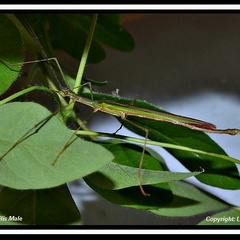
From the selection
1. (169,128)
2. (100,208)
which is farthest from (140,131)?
(100,208)

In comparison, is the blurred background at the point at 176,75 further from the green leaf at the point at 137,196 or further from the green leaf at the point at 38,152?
the green leaf at the point at 38,152

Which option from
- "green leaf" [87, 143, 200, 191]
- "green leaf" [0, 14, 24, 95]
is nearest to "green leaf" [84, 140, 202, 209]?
"green leaf" [87, 143, 200, 191]

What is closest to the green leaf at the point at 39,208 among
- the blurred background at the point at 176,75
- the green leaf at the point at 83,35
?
the blurred background at the point at 176,75

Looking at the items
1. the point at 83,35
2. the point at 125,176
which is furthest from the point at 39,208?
the point at 83,35

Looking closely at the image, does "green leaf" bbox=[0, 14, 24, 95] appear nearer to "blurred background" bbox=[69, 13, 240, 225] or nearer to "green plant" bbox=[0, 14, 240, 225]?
"green plant" bbox=[0, 14, 240, 225]

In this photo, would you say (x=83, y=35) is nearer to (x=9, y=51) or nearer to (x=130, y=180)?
(x=9, y=51)
